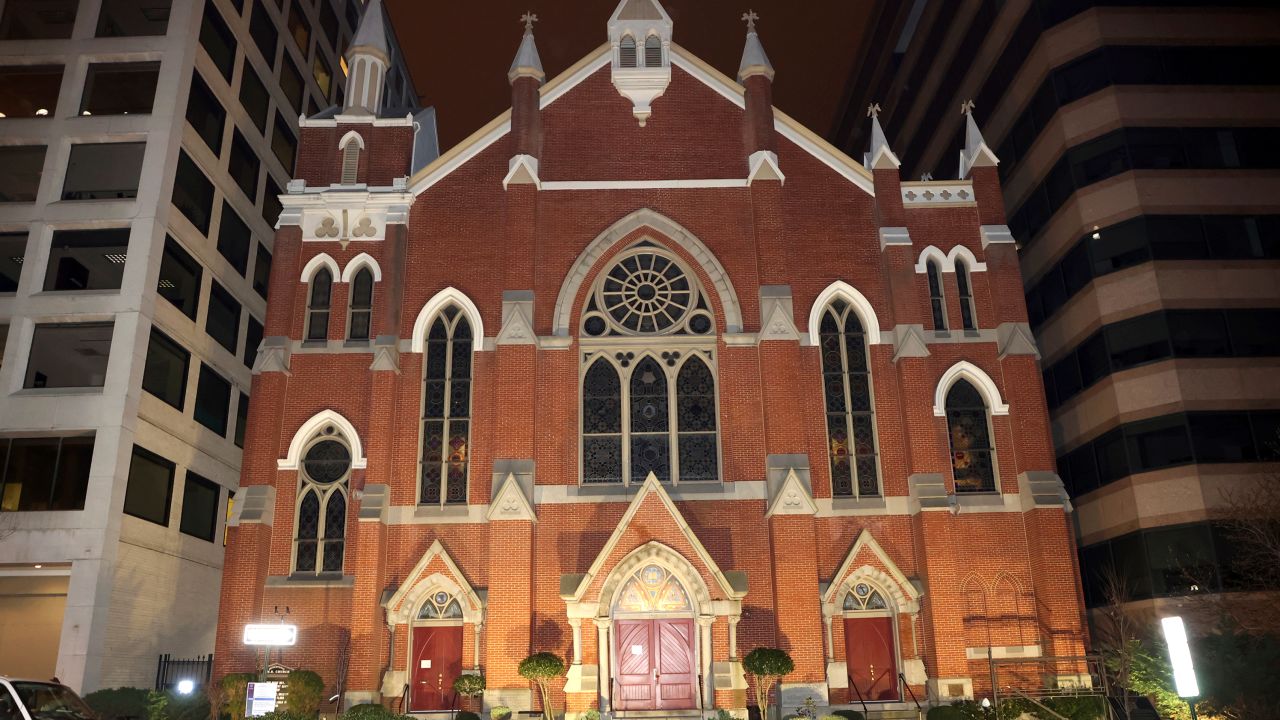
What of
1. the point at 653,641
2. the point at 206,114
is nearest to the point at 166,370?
the point at 206,114

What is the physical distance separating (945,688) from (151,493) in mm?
21247

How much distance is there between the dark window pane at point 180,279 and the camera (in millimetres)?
28344

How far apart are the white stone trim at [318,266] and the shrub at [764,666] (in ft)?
47.0

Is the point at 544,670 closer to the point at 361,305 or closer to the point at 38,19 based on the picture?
the point at 361,305

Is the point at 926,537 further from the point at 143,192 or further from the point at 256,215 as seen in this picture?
the point at 256,215

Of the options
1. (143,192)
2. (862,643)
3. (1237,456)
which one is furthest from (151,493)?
(1237,456)

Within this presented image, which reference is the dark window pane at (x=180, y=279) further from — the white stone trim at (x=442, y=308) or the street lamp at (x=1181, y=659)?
the street lamp at (x=1181, y=659)

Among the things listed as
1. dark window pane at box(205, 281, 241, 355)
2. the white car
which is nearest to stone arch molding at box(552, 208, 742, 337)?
dark window pane at box(205, 281, 241, 355)

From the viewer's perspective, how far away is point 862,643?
24.0 m

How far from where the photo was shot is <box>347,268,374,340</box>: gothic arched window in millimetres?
25953

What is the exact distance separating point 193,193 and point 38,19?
6891 mm

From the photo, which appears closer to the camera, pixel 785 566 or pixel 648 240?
pixel 785 566

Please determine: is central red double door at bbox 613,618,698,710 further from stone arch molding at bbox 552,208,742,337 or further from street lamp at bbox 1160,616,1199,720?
street lamp at bbox 1160,616,1199,720

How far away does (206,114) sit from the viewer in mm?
31141
